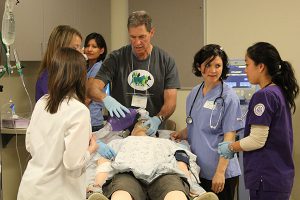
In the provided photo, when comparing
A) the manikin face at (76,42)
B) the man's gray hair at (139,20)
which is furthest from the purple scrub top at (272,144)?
the manikin face at (76,42)

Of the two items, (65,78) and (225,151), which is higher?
(65,78)

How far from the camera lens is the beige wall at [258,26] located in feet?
11.6

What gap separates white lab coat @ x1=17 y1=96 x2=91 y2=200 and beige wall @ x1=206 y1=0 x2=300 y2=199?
241cm

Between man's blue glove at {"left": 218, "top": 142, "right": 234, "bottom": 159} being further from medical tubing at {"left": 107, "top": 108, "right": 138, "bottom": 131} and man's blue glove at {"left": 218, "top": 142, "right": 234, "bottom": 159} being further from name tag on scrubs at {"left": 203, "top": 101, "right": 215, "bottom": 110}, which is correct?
medical tubing at {"left": 107, "top": 108, "right": 138, "bottom": 131}

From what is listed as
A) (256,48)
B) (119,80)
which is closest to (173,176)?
(256,48)

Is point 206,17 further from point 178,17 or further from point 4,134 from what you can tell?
point 4,134

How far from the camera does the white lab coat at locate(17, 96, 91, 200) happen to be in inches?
64.2

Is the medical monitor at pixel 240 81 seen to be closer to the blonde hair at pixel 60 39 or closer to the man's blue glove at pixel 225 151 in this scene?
the man's blue glove at pixel 225 151

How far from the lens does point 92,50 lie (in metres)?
3.36

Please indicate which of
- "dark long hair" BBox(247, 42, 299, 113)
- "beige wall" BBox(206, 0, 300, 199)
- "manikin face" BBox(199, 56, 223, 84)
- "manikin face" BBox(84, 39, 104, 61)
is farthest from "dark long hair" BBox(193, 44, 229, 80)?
"beige wall" BBox(206, 0, 300, 199)

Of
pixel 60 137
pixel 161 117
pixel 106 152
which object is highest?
pixel 60 137

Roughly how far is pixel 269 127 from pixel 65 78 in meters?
1.04

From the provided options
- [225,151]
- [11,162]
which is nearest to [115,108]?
[225,151]

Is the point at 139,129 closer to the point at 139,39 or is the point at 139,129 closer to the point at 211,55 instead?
the point at 139,39
